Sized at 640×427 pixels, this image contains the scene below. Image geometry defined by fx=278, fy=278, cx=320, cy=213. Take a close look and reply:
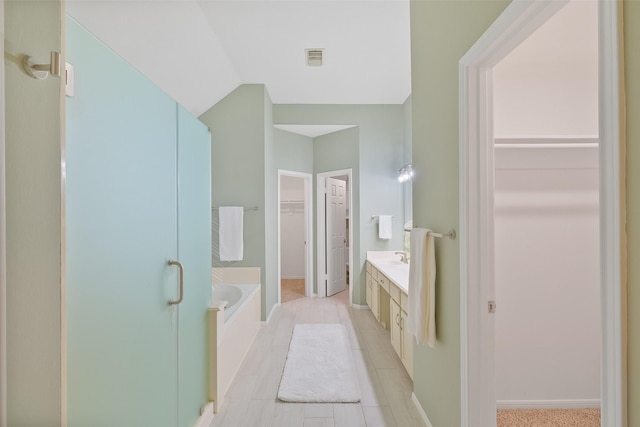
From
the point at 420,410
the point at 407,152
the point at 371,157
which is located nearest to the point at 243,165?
the point at 371,157

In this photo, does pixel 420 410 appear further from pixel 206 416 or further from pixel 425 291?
pixel 206 416

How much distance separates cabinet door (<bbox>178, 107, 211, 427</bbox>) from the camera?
1.43m

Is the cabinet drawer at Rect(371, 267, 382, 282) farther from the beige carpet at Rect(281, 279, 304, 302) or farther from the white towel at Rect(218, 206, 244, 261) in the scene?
the white towel at Rect(218, 206, 244, 261)

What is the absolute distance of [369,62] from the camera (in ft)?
10.2

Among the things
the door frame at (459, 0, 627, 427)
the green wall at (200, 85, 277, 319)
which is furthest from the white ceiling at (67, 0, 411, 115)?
the door frame at (459, 0, 627, 427)

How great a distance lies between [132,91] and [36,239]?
64 cm

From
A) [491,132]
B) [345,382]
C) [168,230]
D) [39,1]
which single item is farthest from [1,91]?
[345,382]

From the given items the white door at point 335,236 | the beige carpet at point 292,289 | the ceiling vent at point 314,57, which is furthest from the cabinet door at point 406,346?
the ceiling vent at point 314,57

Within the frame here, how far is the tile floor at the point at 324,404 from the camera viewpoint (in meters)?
1.76

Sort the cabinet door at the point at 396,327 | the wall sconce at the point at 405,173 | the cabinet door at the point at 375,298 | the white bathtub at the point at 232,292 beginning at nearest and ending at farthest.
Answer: the cabinet door at the point at 396,327 → the white bathtub at the point at 232,292 → the cabinet door at the point at 375,298 → the wall sconce at the point at 405,173

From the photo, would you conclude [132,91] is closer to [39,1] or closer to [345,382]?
[39,1]

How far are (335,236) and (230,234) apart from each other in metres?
1.93

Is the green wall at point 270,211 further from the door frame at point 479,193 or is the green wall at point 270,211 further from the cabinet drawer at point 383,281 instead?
the door frame at point 479,193

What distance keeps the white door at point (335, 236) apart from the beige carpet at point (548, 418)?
3.00 metres
